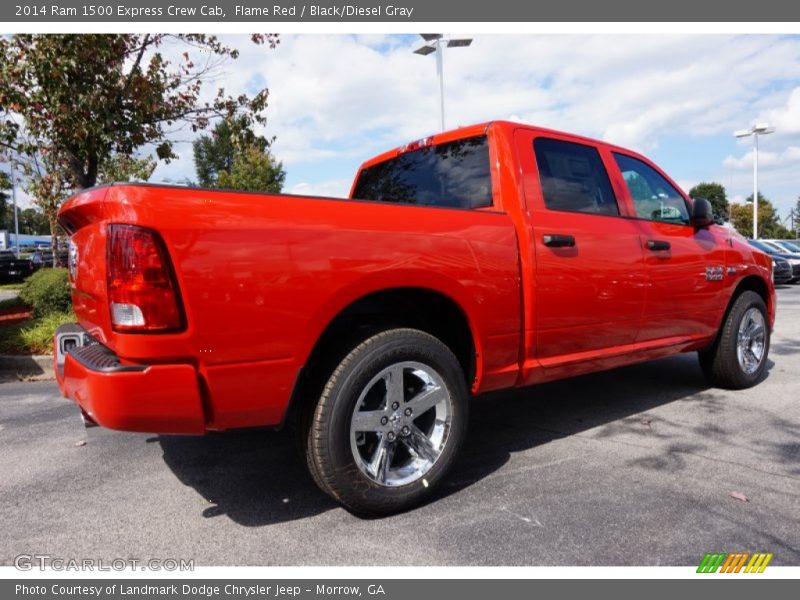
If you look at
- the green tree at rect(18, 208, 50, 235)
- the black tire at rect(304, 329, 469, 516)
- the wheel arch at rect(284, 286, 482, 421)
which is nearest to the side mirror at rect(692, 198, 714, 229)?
the wheel arch at rect(284, 286, 482, 421)

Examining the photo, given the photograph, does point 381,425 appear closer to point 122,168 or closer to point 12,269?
point 122,168

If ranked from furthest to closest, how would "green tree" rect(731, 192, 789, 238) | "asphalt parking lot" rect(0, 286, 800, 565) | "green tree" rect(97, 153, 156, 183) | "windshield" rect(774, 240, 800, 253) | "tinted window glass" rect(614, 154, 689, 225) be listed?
1. "green tree" rect(731, 192, 789, 238)
2. "windshield" rect(774, 240, 800, 253)
3. "green tree" rect(97, 153, 156, 183)
4. "tinted window glass" rect(614, 154, 689, 225)
5. "asphalt parking lot" rect(0, 286, 800, 565)

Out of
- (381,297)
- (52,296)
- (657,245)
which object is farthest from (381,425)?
(52,296)

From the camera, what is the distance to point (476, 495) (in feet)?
9.45

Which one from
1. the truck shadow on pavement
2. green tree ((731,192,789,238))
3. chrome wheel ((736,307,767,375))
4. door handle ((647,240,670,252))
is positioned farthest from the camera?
green tree ((731,192,789,238))

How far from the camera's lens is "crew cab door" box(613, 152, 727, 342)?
386cm

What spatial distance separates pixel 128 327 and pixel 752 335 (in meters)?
4.94

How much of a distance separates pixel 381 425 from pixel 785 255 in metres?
21.5

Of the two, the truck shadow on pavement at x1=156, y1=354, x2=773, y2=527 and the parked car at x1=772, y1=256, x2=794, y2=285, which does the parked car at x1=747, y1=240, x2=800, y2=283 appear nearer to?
the parked car at x1=772, y1=256, x2=794, y2=285

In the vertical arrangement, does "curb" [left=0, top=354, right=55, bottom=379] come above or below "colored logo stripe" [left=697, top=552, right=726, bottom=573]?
above

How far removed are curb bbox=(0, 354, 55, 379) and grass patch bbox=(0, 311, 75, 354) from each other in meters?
0.25

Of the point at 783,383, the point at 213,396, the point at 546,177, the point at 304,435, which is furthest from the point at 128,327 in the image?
the point at 783,383

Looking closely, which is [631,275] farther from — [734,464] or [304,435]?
[304,435]

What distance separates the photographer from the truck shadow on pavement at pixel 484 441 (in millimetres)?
2895
